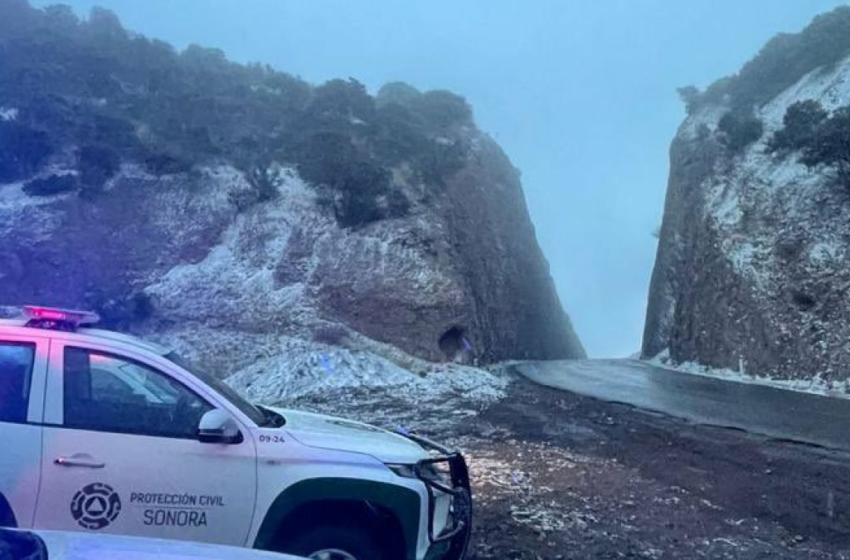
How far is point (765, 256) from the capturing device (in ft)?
72.6

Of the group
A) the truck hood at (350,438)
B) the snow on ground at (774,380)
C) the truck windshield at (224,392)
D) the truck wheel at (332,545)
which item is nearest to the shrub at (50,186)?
the snow on ground at (774,380)

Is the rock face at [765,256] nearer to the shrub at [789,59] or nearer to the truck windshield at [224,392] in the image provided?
the shrub at [789,59]

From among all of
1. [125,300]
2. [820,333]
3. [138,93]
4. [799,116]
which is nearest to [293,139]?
[138,93]

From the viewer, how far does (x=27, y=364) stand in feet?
14.9

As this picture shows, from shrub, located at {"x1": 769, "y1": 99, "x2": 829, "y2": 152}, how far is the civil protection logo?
21904 millimetres

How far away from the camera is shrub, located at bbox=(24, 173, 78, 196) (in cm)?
2248

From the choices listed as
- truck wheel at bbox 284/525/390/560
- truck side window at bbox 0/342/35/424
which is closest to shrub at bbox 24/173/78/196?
truck side window at bbox 0/342/35/424

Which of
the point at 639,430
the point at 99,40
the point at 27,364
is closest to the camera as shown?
the point at 27,364

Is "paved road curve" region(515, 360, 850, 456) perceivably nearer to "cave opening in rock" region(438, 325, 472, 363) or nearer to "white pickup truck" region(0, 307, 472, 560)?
"cave opening in rock" region(438, 325, 472, 363)

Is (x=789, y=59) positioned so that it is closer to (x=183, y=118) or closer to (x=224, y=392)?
(x=183, y=118)

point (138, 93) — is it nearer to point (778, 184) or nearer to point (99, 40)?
point (99, 40)

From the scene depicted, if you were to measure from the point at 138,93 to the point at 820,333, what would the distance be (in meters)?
24.5

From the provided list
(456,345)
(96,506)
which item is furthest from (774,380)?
(96,506)

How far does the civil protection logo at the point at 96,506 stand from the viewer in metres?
4.36
